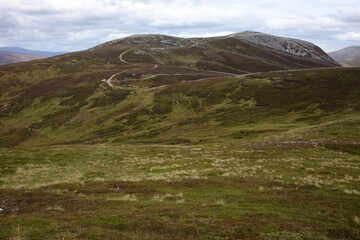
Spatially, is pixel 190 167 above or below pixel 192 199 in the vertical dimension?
below

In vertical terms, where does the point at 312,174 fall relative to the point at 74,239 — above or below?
below

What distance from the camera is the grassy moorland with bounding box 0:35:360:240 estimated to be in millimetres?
13891

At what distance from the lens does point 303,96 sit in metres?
106

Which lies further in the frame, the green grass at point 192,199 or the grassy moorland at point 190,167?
the grassy moorland at point 190,167

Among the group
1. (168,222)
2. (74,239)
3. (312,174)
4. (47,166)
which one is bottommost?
(47,166)

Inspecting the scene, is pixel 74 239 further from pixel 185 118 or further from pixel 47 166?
pixel 185 118

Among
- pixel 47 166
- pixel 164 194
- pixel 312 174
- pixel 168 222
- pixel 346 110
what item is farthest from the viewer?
pixel 346 110

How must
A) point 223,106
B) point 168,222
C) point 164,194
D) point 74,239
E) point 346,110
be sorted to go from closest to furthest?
point 74,239 < point 168,222 < point 164,194 < point 346,110 < point 223,106

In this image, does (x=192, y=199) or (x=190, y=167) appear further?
(x=190, y=167)

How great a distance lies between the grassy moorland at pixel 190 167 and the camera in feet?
45.6

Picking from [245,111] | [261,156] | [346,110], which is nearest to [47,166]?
[261,156]

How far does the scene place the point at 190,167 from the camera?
35438 millimetres

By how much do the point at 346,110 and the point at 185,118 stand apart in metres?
59.4

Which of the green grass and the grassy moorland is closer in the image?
the green grass
